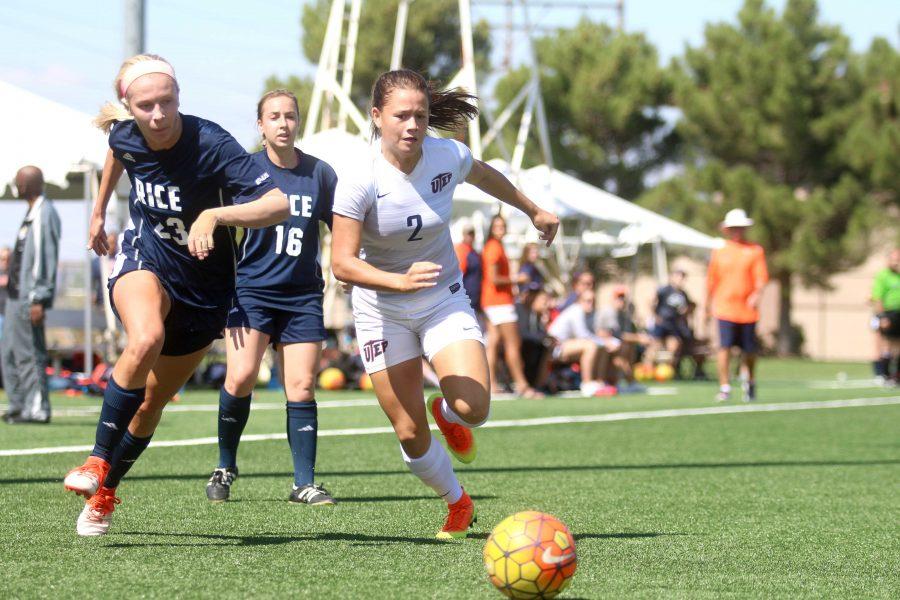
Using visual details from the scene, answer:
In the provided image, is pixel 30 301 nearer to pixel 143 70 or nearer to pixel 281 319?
pixel 281 319

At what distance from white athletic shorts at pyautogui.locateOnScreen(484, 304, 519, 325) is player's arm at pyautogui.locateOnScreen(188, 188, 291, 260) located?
33.5ft

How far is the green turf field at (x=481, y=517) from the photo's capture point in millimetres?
4512

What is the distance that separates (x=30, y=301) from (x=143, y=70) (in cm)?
623

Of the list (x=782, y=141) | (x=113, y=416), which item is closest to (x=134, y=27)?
(x=113, y=416)

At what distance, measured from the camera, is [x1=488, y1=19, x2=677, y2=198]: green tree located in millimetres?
42375

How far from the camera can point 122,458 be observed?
539cm

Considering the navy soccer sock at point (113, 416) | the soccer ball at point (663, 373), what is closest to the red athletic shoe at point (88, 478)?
the navy soccer sock at point (113, 416)

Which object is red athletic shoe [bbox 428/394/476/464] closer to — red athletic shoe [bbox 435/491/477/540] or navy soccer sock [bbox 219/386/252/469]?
red athletic shoe [bbox 435/491/477/540]

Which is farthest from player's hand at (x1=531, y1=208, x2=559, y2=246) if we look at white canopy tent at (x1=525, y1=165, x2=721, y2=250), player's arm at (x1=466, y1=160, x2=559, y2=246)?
white canopy tent at (x1=525, y1=165, x2=721, y2=250)

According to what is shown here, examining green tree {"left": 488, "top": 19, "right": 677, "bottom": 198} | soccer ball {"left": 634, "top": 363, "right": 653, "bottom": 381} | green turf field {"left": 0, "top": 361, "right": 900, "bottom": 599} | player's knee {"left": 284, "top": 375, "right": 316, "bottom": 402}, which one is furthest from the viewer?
green tree {"left": 488, "top": 19, "right": 677, "bottom": 198}

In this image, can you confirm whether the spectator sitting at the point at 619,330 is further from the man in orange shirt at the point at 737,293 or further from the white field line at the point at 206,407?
the white field line at the point at 206,407

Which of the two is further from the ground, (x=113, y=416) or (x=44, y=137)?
(x=44, y=137)

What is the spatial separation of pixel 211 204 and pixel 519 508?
2253 millimetres

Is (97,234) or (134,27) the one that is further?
(134,27)
